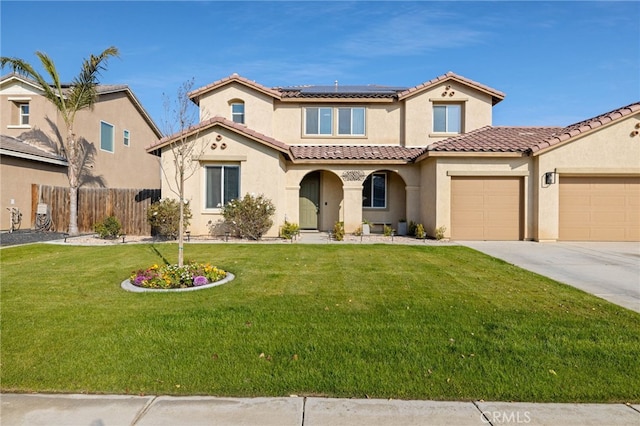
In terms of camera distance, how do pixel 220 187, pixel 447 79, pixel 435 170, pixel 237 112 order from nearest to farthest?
pixel 435 170, pixel 220 187, pixel 447 79, pixel 237 112

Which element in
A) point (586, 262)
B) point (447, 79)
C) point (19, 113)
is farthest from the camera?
point (19, 113)

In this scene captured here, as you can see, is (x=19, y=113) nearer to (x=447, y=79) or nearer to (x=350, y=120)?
(x=350, y=120)

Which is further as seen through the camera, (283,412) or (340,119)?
(340,119)

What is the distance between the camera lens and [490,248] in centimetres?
1283

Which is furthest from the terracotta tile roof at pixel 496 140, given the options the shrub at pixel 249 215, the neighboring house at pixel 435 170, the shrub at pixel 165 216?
the shrub at pixel 165 216

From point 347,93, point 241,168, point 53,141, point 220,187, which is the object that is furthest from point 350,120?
point 53,141

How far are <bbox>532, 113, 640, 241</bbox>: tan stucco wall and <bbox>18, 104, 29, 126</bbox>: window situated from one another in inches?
954

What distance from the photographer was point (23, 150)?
1639 cm

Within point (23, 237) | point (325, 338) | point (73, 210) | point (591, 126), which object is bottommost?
point (325, 338)

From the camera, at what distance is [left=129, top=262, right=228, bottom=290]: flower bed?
723 cm

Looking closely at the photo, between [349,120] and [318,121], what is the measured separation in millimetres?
1575

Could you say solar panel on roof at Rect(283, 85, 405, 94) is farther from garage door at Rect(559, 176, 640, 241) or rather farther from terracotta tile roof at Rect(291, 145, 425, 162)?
garage door at Rect(559, 176, 640, 241)

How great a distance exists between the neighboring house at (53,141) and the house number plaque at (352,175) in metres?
13.4

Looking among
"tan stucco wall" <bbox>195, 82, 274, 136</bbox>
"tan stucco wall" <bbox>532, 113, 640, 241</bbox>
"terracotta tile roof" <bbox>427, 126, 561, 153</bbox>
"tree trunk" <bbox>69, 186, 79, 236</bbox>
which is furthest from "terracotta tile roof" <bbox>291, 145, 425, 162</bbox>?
"tree trunk" <bbox>69, 186, 79, 236</bbox>
